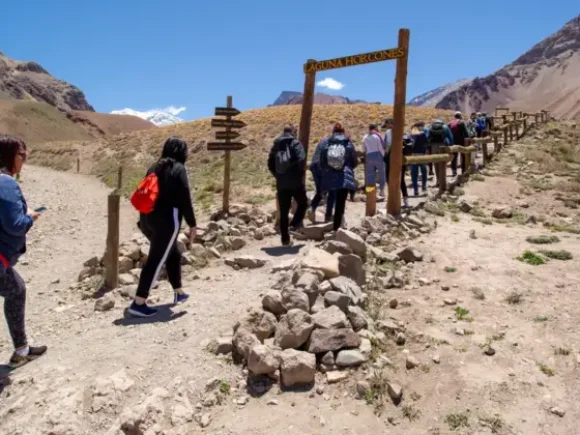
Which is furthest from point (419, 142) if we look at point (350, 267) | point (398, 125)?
point (350, 267)

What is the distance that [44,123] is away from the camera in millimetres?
87000

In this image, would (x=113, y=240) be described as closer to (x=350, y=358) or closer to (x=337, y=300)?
(x=337, y=300)

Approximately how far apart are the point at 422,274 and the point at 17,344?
459cm

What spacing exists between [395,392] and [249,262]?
139 inches

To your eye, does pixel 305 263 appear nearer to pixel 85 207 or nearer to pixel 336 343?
pixel 336 343

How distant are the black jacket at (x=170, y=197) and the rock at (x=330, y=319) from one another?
1690mm

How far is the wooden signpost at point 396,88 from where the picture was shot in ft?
25.2

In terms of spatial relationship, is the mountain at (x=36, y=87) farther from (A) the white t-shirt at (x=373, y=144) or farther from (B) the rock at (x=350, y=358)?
(B) the rock at (x=350, y=358)

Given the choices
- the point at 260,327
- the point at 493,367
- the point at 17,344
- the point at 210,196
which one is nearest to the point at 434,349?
the point at 493,367

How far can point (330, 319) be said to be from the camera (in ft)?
15.0

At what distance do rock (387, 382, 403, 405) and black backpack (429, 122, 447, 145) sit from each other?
8.90 metres

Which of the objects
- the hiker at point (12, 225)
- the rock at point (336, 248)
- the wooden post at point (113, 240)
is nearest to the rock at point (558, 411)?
the rock at point (336, 248)

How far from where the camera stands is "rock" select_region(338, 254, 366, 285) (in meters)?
5.75

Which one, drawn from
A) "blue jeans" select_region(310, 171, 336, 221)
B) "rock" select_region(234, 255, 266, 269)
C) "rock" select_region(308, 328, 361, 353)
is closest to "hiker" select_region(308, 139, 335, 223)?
"blue jeans" select_region(310, 171, 336, 221)
